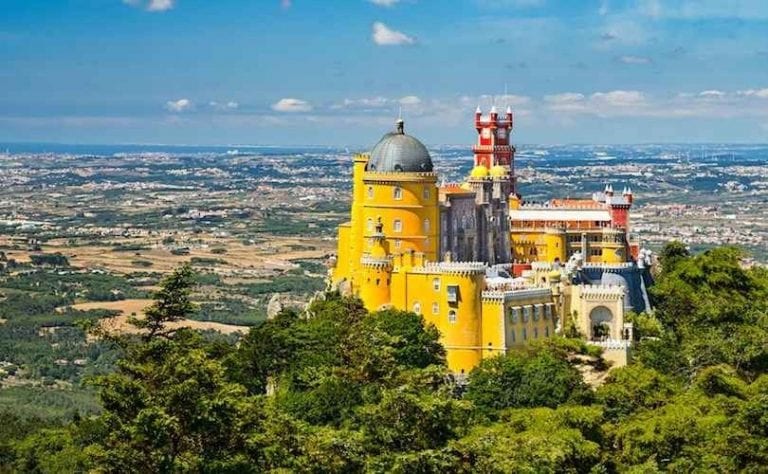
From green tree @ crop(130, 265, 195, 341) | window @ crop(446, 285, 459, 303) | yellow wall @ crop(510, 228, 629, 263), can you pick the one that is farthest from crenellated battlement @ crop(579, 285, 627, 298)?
green tree @ crop(130, 265, 195, 341)

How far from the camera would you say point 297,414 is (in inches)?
2584

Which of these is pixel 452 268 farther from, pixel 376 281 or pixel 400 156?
pixel 400 156

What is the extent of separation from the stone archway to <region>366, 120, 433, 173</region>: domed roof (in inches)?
519

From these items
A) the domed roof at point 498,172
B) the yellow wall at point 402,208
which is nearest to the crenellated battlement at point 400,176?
the yellow wall at point 402,208

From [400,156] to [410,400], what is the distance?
34.2 metres

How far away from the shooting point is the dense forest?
4959 cm

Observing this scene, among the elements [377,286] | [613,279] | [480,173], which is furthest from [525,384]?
[480,173]

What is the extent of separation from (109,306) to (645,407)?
127432mm

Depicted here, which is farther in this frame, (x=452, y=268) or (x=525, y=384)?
(x=452, y=268)

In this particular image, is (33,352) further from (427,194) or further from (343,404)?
(343,404)

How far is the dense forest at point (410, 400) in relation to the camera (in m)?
49.6

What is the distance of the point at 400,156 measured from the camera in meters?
85.1

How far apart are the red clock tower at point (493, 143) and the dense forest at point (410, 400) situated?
24.3 meters

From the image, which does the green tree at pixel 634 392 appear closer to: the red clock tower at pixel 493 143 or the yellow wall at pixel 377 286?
the yellow wall at pixel 377 286
